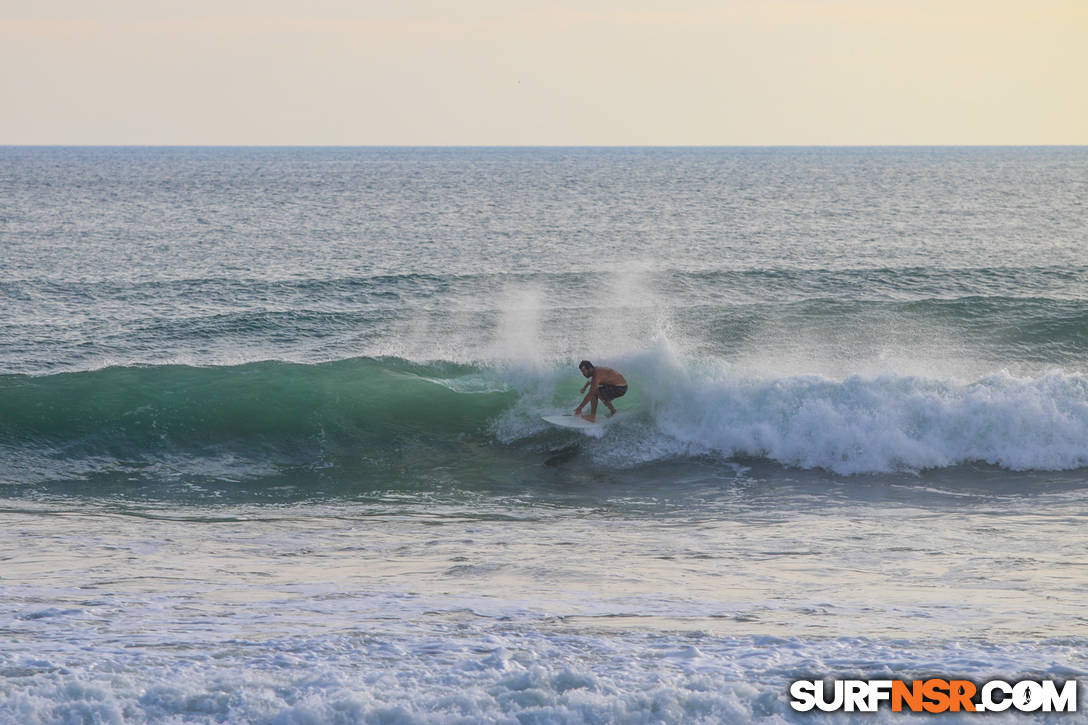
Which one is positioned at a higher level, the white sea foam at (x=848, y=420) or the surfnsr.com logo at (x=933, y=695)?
the white sea foam at (x=848, y=420)

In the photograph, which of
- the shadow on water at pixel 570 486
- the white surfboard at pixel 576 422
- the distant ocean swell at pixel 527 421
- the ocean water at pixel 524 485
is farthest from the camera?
the white surfboard at pixel 576 422

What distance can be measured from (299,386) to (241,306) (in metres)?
9.16

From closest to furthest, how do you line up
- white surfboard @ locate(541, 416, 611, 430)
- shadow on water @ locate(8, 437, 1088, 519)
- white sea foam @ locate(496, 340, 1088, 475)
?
shadow on water @ locate(8, 437, 1088, 519) → white sea foam @ locate(496, 340, 1088, 475) → white surfboard @ locate(541, 416, 611, 430)

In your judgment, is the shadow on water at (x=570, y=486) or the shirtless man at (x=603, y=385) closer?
the shadow on water at (x=570, y=486)

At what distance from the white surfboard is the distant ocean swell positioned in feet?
0.88

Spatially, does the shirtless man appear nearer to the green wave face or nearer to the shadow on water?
the shadow on water

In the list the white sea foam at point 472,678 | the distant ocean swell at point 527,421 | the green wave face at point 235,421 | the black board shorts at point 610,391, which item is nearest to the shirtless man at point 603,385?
the black board shorts at point 610,391

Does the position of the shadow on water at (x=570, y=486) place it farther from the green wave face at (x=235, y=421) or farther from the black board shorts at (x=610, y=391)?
the black board shorts at (x=610, y=391)

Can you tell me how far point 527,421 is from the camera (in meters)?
16.4

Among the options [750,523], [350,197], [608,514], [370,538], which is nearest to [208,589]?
[370,538]

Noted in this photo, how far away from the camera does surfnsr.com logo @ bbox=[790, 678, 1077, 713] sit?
241 inches

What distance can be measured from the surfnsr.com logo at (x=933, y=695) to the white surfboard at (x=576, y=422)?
29.0 ft

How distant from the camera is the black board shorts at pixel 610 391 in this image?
1523cm

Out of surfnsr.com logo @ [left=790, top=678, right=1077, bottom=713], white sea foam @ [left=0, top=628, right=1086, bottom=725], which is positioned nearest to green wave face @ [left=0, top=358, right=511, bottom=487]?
white sea foam @ [left=0, top=628, right=1086, bottom=725]
